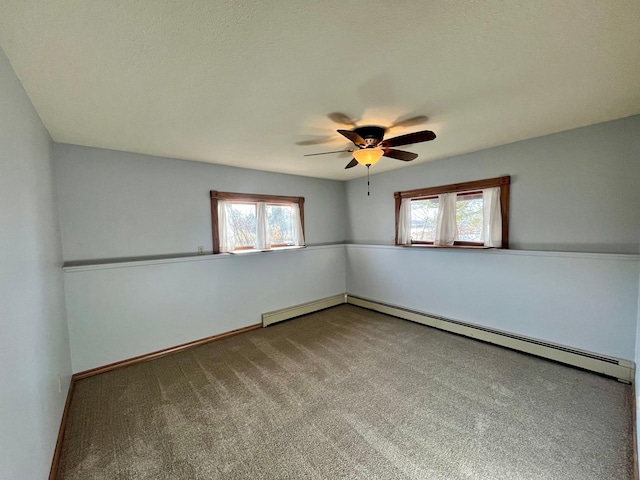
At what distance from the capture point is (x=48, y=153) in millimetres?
2293

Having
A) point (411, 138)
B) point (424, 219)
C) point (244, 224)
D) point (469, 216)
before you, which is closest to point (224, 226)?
point (244, 224)

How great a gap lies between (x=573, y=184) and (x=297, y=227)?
11.5ft

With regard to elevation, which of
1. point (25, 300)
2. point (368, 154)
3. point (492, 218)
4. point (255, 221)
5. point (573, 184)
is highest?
point (368, 154)

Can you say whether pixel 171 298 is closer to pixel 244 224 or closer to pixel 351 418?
pixel 244 224

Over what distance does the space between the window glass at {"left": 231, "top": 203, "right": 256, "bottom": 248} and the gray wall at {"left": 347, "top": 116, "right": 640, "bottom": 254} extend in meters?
2.96

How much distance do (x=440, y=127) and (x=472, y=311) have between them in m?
2.34

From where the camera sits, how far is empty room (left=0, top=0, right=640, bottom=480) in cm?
127

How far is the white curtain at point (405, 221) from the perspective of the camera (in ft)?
13.6

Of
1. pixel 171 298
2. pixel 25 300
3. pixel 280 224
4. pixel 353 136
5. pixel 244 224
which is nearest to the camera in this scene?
pixel 25 300

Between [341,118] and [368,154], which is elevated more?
[341,118]

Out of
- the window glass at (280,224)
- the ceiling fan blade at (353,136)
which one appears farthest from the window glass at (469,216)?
the window glass at (280,224)

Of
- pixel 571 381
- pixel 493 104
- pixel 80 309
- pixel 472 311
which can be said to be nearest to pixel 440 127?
pixel 493 104

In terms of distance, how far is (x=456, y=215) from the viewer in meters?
3.62

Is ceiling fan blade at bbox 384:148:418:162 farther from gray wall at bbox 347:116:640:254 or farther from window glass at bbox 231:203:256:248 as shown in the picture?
window glass at bbox 231:203:256:248
